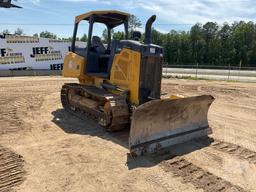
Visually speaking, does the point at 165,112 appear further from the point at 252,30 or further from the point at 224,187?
the point at 252,30

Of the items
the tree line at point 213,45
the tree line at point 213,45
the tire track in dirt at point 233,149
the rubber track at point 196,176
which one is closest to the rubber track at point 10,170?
the rubber track at point 196,176

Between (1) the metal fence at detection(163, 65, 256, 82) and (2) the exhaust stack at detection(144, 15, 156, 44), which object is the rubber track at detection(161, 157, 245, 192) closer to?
(2) the exhaust stack at detection(144, 15, 156, 44)

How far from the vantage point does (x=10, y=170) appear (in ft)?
17.1

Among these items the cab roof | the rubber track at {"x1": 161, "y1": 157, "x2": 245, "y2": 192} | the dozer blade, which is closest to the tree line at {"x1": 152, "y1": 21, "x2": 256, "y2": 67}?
the cab roof

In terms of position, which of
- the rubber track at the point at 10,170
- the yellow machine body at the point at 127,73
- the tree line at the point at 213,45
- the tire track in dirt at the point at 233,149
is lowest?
the rubber track at the point at 10,170

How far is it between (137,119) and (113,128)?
148cm

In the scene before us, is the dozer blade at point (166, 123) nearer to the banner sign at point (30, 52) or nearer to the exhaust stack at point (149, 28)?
Result: the exhaust stack at point (149, 28)

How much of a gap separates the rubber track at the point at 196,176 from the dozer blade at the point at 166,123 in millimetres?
589

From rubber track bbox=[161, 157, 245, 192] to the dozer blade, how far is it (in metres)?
0.59

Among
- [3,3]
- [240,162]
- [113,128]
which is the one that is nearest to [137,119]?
[113,128]

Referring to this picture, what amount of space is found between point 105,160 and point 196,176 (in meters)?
1.62

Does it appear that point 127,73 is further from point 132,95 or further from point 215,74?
point 215,74

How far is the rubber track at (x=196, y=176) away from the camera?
15.9 feet

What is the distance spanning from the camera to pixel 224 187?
191 inches
